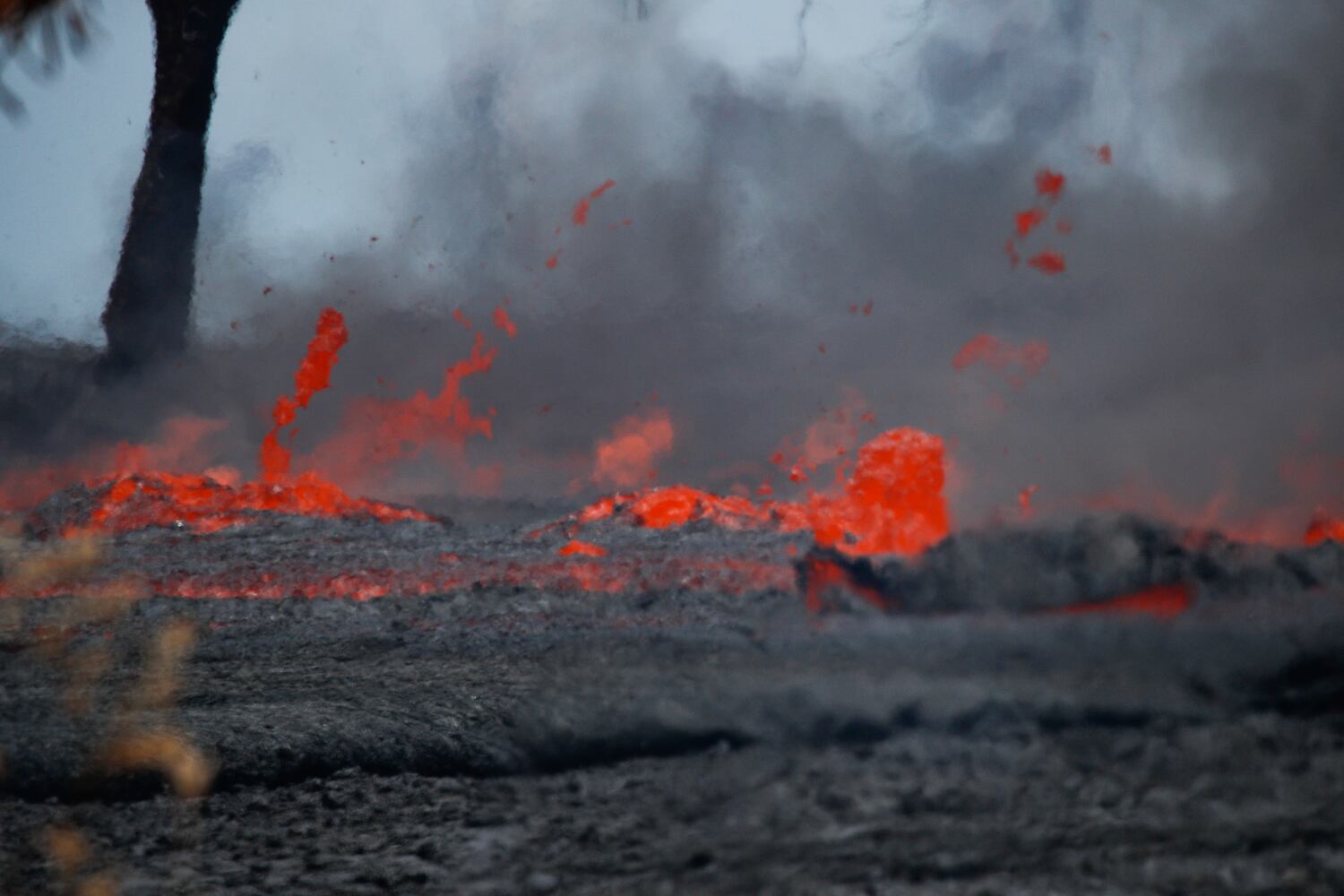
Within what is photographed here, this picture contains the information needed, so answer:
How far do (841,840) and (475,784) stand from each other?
1.35 m

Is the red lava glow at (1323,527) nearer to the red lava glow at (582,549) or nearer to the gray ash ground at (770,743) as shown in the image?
the gray ash ground at (770,743)

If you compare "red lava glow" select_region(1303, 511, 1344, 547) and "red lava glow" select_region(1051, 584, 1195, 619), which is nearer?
"red lava glow" select_region(1051, 584, 1195, 619)

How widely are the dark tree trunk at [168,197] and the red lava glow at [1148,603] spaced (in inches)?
438

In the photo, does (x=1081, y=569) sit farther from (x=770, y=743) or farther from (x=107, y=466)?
(x=107, y=466)

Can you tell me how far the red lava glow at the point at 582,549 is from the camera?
829 cm

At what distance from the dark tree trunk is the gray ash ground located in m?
8.09

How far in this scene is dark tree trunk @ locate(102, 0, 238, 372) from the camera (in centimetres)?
1155

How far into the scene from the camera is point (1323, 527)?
24.8 ft

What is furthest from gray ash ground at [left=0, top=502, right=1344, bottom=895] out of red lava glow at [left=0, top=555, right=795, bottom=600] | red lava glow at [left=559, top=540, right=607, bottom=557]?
red lava glow at [left=559, top=540, right=607, bottom=557]

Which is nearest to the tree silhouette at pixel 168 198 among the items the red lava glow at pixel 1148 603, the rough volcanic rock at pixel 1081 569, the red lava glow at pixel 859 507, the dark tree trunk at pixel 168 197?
the dark tree trunk at pixel 168 197

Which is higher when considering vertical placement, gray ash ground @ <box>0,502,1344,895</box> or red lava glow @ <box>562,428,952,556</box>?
red lava glow @ <box>562,428,952,556</box>

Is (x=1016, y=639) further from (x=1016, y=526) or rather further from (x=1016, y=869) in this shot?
(x=1016, y=526)

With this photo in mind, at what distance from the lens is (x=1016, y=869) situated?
2.25 metres

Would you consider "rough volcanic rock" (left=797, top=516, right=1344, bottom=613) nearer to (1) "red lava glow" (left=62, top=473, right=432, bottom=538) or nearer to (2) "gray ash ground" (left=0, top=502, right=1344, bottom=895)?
(2) "gray ash ground" (left=0, top=502, right=1344, bottom=895)
